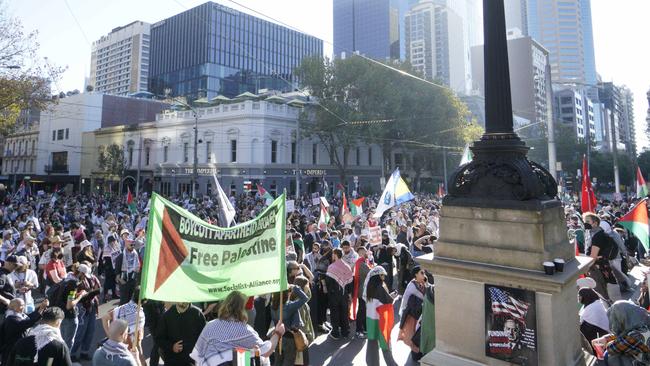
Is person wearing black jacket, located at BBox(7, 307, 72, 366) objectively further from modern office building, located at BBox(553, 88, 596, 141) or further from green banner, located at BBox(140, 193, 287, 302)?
modern office building, located at BBox(553, 88, 596, 141)

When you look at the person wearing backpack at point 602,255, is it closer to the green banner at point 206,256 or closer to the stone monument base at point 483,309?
the stone monument base at point 483,309

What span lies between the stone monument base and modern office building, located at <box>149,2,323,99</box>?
74.6 metres

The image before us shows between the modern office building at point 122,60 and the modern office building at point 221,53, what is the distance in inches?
1510

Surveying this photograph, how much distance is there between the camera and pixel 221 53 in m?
83.6

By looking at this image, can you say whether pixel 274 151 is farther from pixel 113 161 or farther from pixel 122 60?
pixel 122 60

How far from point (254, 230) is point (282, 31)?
312 feet

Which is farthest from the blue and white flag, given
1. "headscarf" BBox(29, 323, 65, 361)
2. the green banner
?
"headscarf" BBox(29, 323, 65, 361)

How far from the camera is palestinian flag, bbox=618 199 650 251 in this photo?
8414 mm

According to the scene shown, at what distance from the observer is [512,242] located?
156 inches

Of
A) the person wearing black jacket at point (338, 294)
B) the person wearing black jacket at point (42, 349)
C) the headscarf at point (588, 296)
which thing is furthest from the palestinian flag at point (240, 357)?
the headscarf at point (588, 296)

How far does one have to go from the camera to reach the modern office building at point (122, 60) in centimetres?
13088

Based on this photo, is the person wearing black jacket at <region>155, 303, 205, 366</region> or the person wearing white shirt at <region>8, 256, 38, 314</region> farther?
the person wearing white shirt at <region>8, 256, 38, 314</region>

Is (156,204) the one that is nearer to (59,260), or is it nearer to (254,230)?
(254,230)

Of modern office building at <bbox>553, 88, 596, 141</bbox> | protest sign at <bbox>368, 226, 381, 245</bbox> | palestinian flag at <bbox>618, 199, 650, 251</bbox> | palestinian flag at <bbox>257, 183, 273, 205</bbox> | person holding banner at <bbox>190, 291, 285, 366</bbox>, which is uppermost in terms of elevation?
modern office building at <bbox>553, 88, 596, 141</bbox>
